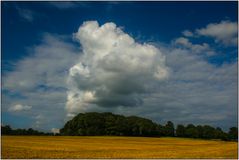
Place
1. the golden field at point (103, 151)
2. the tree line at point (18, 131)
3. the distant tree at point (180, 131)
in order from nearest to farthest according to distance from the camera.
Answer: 1. the golden field at point (103, 151)
2. the tree line at point (18, 131)
3. the distant tree at point (180, 131)

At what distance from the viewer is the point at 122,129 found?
428ft

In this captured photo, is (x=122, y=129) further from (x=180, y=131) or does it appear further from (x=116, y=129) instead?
(x=180, y=131)

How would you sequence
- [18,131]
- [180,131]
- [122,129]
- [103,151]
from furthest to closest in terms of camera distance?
[180,131] < [122,129] < [18,131] < [103,151]

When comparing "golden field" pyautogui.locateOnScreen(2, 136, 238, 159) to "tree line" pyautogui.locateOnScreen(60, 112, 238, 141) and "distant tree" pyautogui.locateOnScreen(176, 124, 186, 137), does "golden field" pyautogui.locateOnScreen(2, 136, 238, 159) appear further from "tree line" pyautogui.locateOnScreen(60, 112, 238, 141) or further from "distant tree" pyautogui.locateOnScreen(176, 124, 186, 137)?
"distant tree" pyautogui.locateOnScreen(176, 124, 186, 137)

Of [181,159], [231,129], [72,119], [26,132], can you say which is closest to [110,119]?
[72,119]

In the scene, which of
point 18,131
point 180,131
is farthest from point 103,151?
point 180,131

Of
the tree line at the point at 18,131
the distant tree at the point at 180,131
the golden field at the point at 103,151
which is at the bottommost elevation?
the golden field at the point at 103,151

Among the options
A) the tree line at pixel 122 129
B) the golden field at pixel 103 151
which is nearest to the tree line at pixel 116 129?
the tree line at pixel 122 129

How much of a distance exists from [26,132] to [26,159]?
317 feet

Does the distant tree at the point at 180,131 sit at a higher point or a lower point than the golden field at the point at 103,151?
higher

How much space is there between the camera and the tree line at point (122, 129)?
13088cm

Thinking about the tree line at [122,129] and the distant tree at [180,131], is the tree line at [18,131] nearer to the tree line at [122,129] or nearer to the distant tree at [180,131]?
the tree line at [122,129]

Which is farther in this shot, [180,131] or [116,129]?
[180,131]

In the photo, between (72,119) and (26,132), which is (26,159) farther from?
(72,119)
